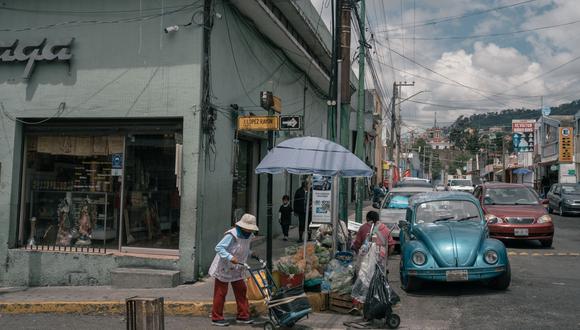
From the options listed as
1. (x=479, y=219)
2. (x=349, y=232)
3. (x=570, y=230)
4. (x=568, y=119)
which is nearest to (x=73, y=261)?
(x=349, y=232)

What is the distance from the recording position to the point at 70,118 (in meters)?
10.7

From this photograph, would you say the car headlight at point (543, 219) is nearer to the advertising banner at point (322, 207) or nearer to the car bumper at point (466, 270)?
the car bumper at point (466, 270)

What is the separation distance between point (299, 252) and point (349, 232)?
10.3 feet

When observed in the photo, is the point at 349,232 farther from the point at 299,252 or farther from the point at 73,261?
the point at 73,261

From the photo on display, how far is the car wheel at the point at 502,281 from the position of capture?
26.8ft

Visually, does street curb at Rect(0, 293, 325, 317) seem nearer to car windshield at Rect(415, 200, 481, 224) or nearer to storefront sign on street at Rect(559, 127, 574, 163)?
car windshield at Rect(415, 200, 481, 224)

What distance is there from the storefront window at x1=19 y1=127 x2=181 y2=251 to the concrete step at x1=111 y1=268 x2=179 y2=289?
726 millimetres

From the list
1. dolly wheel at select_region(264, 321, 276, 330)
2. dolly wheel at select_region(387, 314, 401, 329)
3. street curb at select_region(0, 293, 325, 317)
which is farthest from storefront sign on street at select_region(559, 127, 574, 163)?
dolly wheel at select_region(264, 321, 276, 330)

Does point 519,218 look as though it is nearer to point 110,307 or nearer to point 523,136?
point 110,307

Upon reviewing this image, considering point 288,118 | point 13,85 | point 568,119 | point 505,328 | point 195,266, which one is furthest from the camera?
point 568,119

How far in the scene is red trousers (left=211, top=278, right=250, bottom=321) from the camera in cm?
720

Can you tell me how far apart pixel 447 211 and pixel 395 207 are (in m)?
5.07

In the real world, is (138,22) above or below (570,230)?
above

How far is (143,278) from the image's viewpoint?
9.41 m
